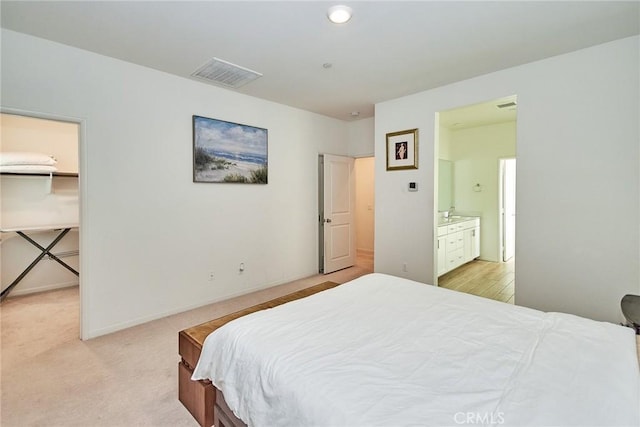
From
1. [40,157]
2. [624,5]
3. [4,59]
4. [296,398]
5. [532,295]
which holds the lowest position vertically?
[532,295]

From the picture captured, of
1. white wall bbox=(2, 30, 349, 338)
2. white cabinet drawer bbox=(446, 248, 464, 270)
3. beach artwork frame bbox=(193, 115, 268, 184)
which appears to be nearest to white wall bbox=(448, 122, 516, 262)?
white cabinet drawer bbox=(446, 248, 464, 270)

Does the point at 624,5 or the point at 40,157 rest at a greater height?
the point at 624,5

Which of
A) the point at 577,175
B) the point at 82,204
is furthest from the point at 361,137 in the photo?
the point at 82,204

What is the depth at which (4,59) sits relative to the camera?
7.57 feet

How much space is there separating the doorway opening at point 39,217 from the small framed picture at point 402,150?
12.7ft

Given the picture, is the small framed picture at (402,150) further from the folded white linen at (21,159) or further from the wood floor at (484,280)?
the folded white linen at (21,159)

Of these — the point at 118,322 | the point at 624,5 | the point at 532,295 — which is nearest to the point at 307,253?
the point at 118,322

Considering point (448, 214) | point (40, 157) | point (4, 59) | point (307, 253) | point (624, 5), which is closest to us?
point (624, 5)

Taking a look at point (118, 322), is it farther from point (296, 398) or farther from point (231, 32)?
point (231, 32)

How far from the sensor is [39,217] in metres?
4.00

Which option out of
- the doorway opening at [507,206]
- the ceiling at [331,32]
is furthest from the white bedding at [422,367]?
the doorway opening at [507,206]

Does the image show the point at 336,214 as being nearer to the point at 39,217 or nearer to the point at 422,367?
the point at 422,367

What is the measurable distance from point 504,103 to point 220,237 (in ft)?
13.7

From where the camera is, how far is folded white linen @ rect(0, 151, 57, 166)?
340 centimetres
